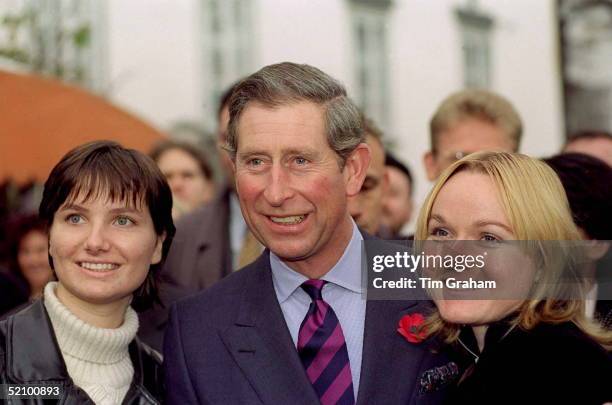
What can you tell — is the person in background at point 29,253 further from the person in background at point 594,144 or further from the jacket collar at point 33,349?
the person in background at point 594,144

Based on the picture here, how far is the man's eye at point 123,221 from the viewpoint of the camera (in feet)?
10.0

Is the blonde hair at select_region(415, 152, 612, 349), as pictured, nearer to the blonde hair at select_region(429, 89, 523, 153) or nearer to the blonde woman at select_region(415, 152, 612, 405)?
the blonde woman at select_region(415, 152, 612, 405)

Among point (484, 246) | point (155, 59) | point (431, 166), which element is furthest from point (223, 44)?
point (484, 246)

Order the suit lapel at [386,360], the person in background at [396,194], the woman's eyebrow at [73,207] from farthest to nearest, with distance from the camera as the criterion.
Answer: the person in background at [396,194] < the woman's eyebrow at [73,207] < the suit lapel at [386,360]

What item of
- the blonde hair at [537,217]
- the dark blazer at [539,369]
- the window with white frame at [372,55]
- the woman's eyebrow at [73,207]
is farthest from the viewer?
the window with white frame at [372,55]

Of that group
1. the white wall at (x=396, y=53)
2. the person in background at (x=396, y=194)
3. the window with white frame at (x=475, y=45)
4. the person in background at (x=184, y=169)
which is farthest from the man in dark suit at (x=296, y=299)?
the window with white frame at (x=475, y=45)

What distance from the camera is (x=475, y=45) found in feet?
23.2

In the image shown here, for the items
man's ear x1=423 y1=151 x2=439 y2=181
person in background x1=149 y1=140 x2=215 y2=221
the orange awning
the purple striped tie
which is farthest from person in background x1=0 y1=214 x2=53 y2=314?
the purple striped tie

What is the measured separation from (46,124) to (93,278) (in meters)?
4.57

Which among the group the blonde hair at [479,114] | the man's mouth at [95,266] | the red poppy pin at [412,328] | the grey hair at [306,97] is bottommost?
the red poppy pin at [412,328]

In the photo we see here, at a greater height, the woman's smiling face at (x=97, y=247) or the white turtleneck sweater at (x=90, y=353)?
the woman's smiling face at (x=97, y=247)

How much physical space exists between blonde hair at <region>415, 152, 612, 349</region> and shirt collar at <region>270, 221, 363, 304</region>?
542 mm

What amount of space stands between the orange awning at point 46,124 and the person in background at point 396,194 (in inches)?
93.8

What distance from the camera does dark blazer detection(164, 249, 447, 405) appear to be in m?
2.81
